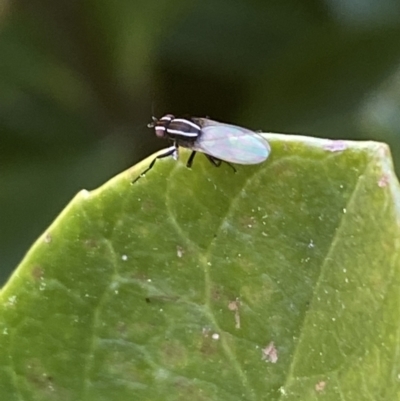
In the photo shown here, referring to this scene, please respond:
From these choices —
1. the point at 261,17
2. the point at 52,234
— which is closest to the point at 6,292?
the point at 52,234

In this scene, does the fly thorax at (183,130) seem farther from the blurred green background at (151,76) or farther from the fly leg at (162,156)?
the blurred green background at (151,76)

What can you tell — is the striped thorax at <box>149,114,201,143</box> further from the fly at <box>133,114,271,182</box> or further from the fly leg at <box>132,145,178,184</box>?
the fly leg at <box>132,145,178,184</box>

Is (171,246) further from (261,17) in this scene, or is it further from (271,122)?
(261,17)

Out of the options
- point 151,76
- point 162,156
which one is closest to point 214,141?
point 162,156

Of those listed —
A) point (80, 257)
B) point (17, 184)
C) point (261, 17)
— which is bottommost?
point (80, 257)

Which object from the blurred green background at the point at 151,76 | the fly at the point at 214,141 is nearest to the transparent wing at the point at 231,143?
the fly at the point at 214,141

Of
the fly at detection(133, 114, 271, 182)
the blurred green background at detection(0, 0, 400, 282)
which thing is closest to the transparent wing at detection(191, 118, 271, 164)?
the fly at detection(133, 114, 271, 182)
